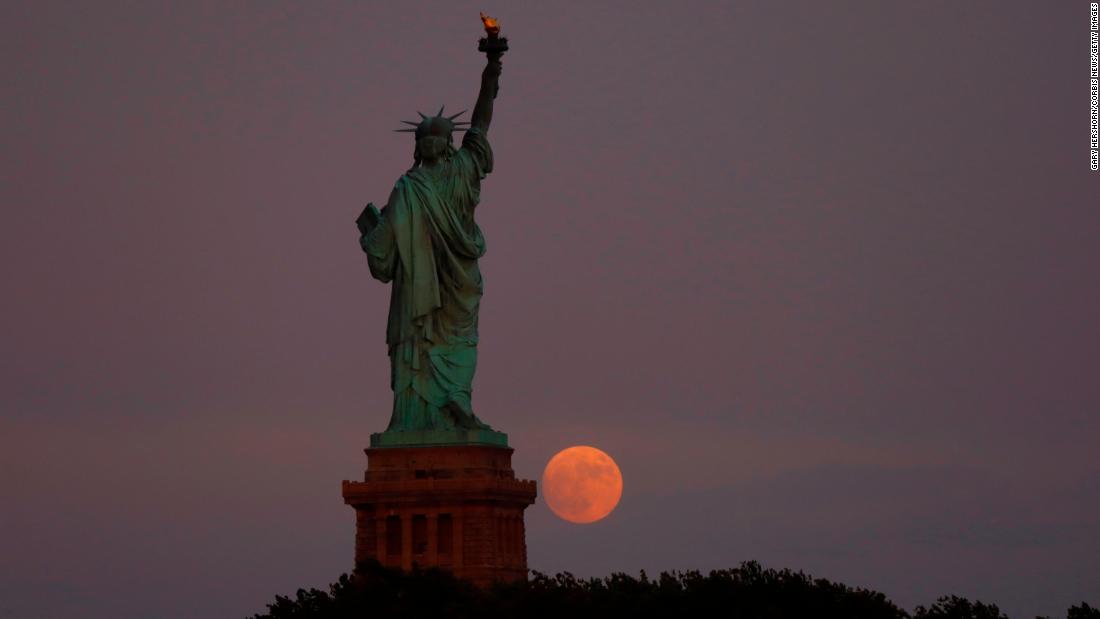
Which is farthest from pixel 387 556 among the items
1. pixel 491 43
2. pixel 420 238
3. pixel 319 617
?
pixel 491 43

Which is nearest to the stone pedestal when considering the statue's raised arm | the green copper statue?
the green copper statue

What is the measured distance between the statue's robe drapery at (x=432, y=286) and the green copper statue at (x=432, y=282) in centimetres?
3

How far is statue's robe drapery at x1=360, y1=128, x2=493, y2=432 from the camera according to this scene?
82312mm

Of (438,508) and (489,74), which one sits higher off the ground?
(489,74)

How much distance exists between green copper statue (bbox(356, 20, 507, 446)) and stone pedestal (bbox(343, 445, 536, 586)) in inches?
24.3

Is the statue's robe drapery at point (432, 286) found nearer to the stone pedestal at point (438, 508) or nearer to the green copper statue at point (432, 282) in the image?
the green copper statue at point (432, 282)

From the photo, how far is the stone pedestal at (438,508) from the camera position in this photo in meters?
81.2

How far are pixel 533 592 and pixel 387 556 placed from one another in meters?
6.17

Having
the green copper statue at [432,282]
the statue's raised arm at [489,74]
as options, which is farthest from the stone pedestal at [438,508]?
the statue's raised arm at [489,74]

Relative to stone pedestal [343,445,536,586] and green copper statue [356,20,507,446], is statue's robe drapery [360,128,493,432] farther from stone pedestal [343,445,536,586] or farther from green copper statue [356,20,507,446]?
stone pedestal [343,445,536,586]

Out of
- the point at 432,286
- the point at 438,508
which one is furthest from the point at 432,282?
the point at 438,508

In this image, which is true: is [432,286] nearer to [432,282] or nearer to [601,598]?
[432,282]

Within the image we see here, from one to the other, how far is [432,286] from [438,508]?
6.02m

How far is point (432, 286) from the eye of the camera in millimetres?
82312
